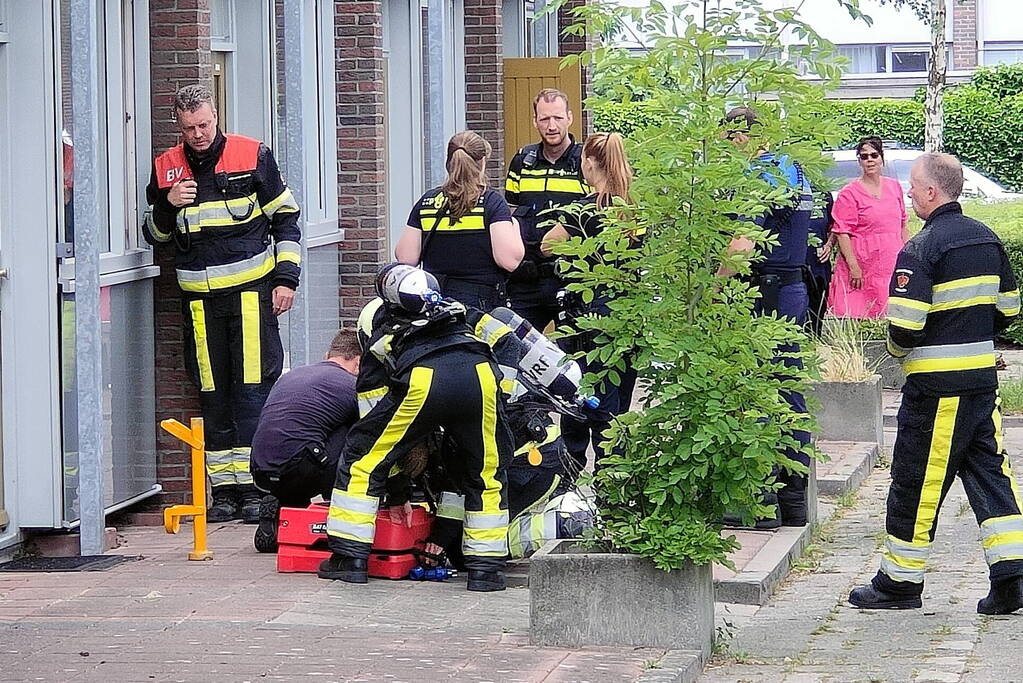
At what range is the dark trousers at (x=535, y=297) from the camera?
9.59 metres

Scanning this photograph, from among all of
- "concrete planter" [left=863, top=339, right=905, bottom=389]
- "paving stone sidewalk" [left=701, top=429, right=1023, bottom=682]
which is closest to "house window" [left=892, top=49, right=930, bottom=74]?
"concrete planter" [left=863, top=339, right=905, bottom=389]

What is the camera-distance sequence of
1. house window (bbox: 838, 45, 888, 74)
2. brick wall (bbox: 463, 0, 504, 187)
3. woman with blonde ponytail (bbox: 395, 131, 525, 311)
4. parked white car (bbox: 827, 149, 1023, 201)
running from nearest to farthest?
woman with blonde ponytail (bbox: 395, 131, 525, 311), brick wall (bbox: 463, 0, 504, 187), parked white car (bbox: 827, 149, 1023, 201), house window (bbox: 838, 45, 888, 74)

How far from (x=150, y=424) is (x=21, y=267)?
1338 millimetres

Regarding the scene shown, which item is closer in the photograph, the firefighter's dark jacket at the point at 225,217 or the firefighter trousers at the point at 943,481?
the firefighter trousers at the point at 943,481

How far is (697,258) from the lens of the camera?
253 inches

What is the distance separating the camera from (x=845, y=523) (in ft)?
31.8

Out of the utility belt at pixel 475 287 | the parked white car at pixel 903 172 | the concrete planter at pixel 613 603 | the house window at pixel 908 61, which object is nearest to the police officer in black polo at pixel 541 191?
the utility belt at pixel 475 287

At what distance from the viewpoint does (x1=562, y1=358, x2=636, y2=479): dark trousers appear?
8.69 meters

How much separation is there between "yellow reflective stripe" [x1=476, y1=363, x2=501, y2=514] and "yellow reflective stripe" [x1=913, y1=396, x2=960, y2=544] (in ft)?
5.71

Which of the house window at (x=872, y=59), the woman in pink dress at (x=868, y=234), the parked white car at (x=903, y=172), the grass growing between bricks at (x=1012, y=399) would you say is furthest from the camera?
the house window at (x=872, y=59)

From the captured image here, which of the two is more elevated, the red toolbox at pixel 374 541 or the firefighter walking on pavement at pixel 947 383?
the firefighter walking on pavement at pixel 947 383

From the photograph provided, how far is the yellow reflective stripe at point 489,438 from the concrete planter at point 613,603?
977 millimetres

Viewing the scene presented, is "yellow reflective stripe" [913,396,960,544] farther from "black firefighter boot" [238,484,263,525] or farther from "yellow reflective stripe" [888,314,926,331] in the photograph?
"black firefighter boot" [238,484,263,525]

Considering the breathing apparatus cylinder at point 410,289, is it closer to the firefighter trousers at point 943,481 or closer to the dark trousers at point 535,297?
the firefighter trousers at point 943,481
